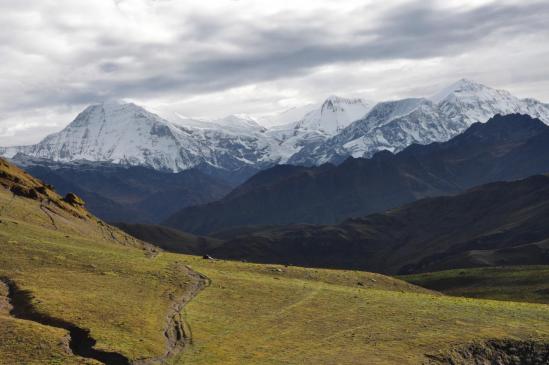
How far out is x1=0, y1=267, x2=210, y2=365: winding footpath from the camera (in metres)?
54.4

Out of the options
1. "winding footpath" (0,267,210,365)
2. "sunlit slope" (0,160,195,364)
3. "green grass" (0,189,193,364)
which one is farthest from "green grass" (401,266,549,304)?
"winding footpath" (0,267,210,365)

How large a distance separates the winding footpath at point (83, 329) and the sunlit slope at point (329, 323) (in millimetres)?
1387

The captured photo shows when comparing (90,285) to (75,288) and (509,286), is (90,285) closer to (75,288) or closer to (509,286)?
(75,288)

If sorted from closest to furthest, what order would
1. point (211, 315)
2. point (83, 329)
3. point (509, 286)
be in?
1. point (83, 329)
2. point (211, 315)
3. point (509, 286)

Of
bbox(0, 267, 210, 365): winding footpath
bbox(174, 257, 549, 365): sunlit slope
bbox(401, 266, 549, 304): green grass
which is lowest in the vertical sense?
bbox(401, 266, 549, 304): green grass

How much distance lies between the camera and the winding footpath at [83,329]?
5436cm

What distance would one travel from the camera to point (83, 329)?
59.4m

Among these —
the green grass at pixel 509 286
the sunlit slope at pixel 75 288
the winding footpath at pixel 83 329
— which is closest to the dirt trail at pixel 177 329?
the winding footpath at pixel 83 329

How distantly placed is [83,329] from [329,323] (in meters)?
27.2

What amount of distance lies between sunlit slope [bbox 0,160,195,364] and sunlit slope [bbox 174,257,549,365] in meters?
4.77

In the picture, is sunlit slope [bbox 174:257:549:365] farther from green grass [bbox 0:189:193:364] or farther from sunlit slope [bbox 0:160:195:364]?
sunlit slope [bbox 0:160:195:364]

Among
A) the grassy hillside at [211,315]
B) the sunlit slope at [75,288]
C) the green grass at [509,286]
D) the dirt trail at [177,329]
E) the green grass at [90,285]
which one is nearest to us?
the sunlit slope at [75,288]

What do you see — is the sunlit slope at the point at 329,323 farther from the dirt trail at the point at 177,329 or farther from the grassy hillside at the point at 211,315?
the dirt trail at the point at 177,329

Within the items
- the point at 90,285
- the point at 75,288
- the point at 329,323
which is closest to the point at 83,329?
the point at 75,288
